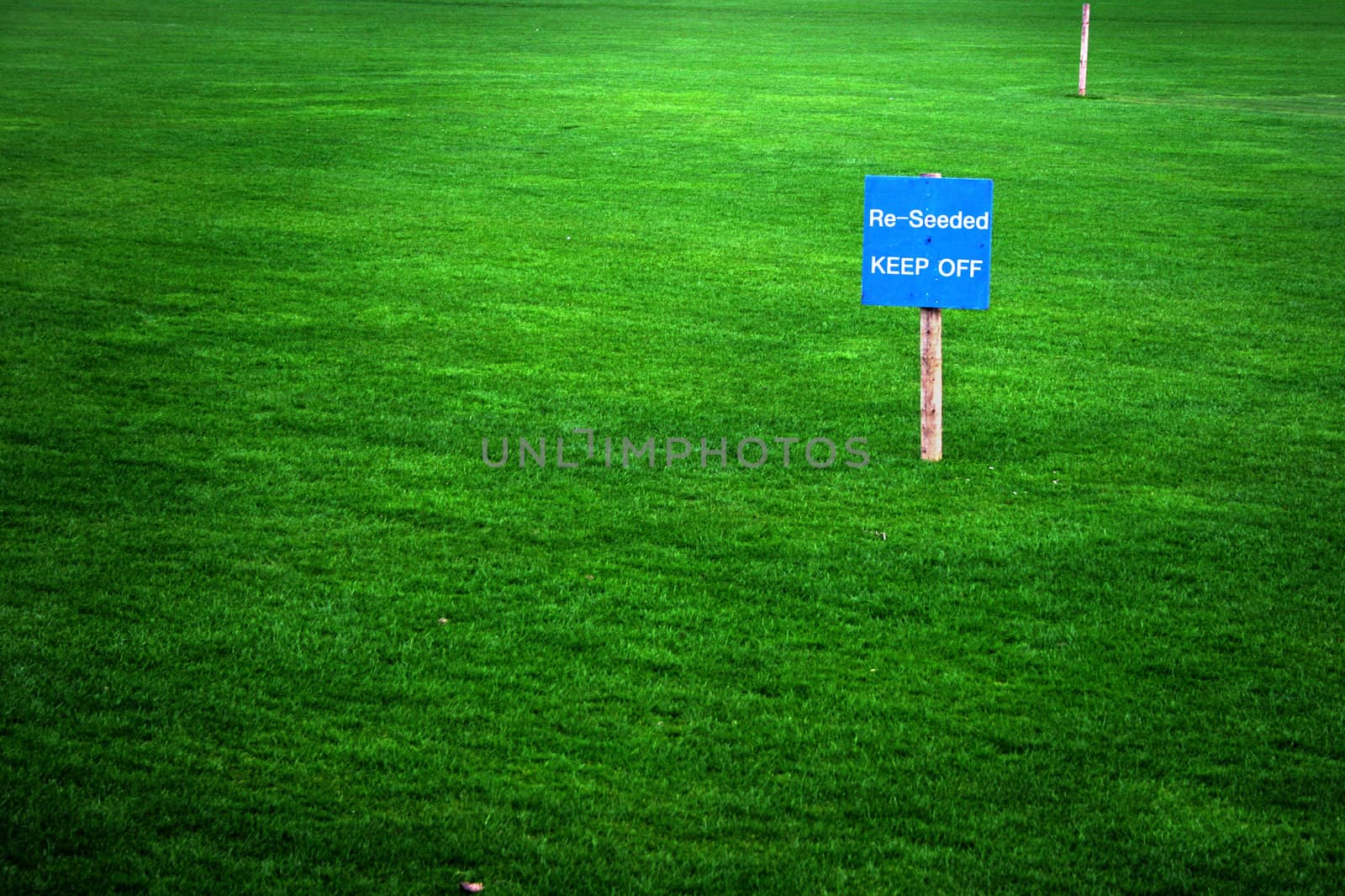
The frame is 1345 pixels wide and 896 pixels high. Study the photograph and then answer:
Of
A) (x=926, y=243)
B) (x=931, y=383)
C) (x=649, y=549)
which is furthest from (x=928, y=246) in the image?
(x=649, y=549)

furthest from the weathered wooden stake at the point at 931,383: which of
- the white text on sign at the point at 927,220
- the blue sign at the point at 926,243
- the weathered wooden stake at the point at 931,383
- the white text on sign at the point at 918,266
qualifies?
the white text on sign at the point at 927,220

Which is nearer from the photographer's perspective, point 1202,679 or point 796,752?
point 796,752

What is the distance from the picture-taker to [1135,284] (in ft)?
38.3

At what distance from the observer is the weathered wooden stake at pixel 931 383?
7.46 metres

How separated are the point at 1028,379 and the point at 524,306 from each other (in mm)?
3824

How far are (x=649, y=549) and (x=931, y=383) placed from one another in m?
2.02

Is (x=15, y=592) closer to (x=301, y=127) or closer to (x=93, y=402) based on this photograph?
(x=93, y=402)

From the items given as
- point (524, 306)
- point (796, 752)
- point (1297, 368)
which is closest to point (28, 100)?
point (524, 306)

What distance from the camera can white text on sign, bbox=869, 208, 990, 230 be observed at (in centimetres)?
725

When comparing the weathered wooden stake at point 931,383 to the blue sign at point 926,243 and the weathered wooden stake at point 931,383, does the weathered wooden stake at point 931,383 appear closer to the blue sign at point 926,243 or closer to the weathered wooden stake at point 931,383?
the weathered wooden stake at point 931,383

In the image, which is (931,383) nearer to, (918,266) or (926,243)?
(918,266)

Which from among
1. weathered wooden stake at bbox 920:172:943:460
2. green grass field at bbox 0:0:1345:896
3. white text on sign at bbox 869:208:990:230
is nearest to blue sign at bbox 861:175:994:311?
white text on sign at bbox 869:208:990:230

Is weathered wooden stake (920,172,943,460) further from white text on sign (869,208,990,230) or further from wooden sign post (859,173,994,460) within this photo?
white text on sign (869,208,990,230)

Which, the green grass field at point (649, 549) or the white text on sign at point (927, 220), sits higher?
the white text on sign at point (927, 220)
